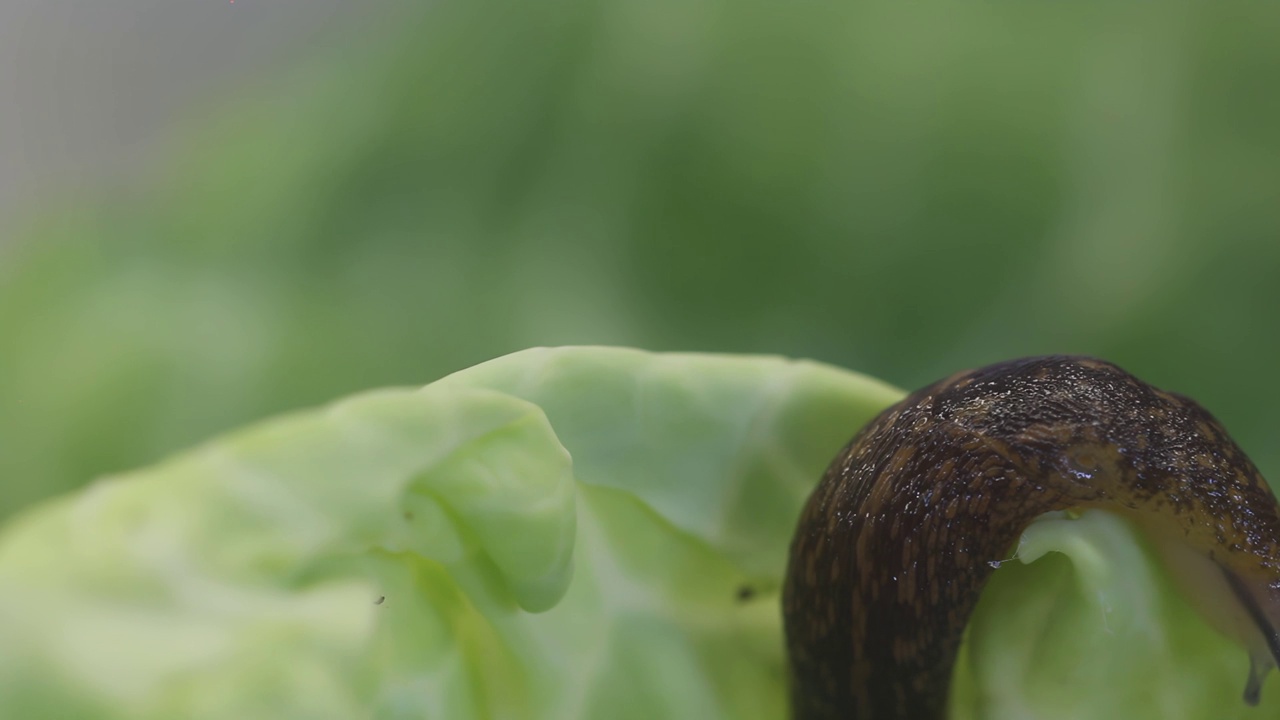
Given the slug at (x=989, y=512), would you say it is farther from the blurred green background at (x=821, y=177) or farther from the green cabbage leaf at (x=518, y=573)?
the blurred green background at (x=821, y=177)

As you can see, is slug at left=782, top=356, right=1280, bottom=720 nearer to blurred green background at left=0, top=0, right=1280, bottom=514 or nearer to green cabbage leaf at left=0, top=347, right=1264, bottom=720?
green cabbage leaf at left=0, top=347, right=1264, bottom=720

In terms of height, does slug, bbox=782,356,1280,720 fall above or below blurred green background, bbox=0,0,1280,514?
below

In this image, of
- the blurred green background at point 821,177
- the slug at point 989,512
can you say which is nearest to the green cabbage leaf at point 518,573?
the slug at point 989,512

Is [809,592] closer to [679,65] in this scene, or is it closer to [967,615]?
[967,615]

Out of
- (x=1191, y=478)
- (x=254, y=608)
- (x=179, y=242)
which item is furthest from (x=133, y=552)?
(x=1191, y=478)

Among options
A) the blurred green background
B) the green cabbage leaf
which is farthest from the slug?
the blurred green background

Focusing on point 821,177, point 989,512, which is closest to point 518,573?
point 989,512
